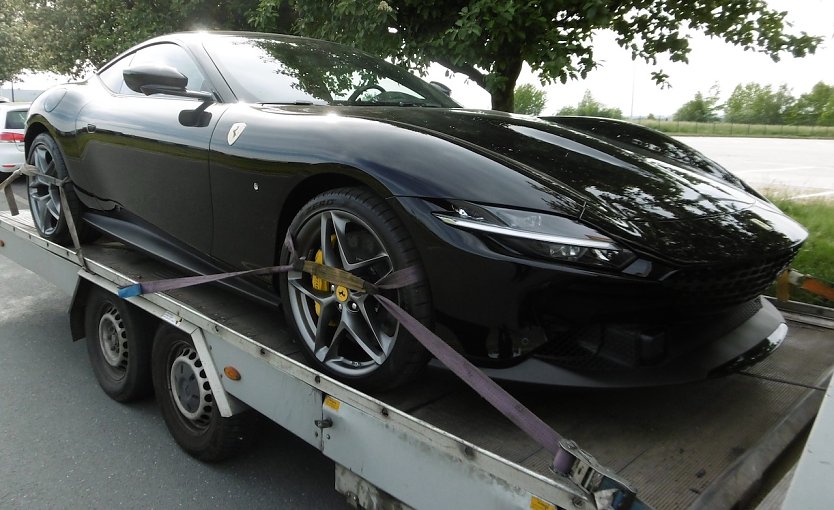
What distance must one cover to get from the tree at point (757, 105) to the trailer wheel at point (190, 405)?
67.7 m

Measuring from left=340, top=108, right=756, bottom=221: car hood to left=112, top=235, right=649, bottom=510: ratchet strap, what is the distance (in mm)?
538

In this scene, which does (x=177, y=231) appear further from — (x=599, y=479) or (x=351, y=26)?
(x=351, y=26)

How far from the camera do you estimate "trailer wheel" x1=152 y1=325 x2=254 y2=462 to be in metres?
2.64

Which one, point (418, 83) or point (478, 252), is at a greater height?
point (418, 83)

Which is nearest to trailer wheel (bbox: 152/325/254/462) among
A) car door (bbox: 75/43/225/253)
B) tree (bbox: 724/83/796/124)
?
car door (bbox: 75/43/225/253)

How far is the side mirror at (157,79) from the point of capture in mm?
2604

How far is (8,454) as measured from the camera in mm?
2885

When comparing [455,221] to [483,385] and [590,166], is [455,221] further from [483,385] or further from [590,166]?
[590,166]

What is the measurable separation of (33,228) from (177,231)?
221cm

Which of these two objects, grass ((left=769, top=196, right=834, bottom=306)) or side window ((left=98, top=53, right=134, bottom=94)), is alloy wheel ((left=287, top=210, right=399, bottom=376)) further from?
grass ((left=769, top=196, right=834, bottom=306))

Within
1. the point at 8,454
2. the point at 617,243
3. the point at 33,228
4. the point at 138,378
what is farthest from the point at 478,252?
the point at 33,228

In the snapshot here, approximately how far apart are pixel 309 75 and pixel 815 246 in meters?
3.84

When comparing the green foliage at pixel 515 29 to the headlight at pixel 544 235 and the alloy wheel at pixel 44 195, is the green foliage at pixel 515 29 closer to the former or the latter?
the alloy wheel at pixel 44 195

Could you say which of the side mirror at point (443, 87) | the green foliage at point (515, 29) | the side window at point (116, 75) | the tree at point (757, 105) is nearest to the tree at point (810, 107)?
the tree at point (757, 105)
